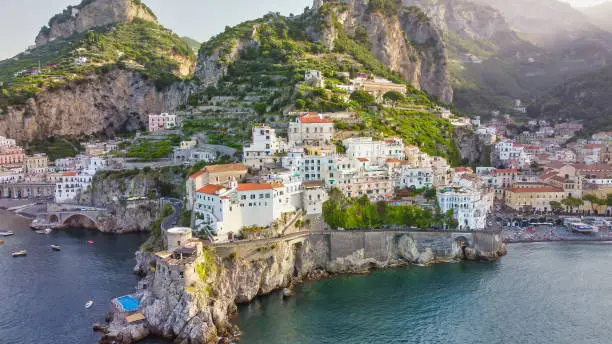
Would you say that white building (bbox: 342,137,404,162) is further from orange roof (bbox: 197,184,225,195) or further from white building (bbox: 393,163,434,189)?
orange roof (bbox: 197,184,225,195)

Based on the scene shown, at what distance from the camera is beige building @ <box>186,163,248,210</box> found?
43.7m

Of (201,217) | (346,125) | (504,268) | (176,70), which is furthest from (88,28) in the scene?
(504,268)

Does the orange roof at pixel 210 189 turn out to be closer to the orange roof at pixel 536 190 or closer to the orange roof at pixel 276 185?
the orange roof at pixel 276 185

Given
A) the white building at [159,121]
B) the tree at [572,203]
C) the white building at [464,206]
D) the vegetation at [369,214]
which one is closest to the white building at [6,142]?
the white building at [159,121]

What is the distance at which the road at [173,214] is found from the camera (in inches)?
1700

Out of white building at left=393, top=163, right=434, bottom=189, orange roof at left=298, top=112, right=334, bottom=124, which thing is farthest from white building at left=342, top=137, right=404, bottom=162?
orange roof at left=298, top=112, right=334, bottom=124

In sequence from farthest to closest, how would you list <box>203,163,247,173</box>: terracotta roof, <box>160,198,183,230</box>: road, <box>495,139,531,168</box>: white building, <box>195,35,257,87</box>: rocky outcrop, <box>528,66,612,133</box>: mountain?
<box>528,66,612,133</box>: mountain
<box>195,35,257,87</box>: rocky outcrop
<box>495,139,531,168</box>: white building
<box>203,163,247,173</box>: terracotta roof
<box>160,198,183,230</box>: road

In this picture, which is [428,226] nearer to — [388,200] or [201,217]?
[388,200]

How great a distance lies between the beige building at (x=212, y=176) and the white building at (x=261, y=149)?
8.19 ft

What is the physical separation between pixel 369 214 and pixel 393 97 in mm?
33729

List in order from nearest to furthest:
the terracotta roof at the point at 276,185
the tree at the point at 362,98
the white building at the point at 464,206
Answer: the terracotta roof at the point at 276,185 < the white building at the point at 464,206 < the tree at the point at 362,98

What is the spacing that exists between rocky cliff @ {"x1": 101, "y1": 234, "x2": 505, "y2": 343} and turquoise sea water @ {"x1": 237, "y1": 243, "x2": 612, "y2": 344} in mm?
1231

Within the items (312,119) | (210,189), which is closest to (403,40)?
(312,119)

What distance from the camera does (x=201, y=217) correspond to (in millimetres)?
40531
